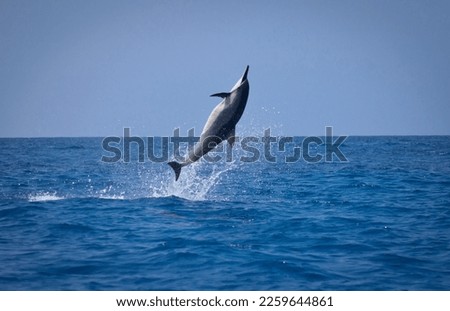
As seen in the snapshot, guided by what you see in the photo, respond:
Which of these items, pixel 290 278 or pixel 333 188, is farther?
pixel 333 188

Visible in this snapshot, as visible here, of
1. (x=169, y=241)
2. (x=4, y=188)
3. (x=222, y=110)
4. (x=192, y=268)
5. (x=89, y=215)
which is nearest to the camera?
(x=192, y=268)

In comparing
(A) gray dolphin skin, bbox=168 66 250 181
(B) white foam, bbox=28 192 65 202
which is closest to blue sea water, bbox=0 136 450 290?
(B) white foam, bbox=28 192 65 202

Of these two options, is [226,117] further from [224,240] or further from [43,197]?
[43,197]

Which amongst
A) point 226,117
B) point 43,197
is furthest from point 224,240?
point 43,197

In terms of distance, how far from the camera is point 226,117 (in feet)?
31.5

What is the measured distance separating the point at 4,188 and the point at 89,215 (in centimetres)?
656

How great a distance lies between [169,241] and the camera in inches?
326

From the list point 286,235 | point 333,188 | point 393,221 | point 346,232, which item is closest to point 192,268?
point 286,235

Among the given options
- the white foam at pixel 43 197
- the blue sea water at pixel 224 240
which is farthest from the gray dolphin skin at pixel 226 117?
the white foam at pixel 43 197

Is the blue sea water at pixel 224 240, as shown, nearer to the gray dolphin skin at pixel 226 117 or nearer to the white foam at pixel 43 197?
the white foam at pixel 43 197

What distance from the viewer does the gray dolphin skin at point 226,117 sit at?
9.41m

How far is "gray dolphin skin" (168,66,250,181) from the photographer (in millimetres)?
9414

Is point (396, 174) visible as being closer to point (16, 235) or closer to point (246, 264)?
point (246, 264)

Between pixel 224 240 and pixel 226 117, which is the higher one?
pixel 226 117
